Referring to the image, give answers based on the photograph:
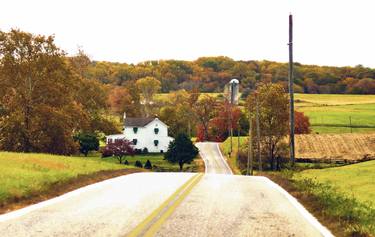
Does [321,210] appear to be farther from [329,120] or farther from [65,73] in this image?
[329,120]

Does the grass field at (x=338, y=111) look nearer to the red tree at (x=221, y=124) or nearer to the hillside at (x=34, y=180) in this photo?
the red tree at (x=221, y=124)

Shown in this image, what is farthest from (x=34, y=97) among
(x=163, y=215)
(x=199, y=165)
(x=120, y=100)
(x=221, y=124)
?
(x=120, y=100)

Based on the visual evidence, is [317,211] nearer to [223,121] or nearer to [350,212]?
[350,212]

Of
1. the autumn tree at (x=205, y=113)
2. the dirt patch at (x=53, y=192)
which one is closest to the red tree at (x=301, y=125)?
the autumn tree at (x=205, y=113)

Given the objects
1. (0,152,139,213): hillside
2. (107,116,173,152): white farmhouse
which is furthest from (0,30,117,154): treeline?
(107,116,173,152): white farmhouse

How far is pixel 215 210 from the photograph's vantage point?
11.2 meters

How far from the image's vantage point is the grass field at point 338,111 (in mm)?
116375

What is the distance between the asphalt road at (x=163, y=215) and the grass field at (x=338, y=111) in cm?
10516

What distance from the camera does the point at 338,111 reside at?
137 metres

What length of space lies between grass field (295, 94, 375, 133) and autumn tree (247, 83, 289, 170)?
1708 inches

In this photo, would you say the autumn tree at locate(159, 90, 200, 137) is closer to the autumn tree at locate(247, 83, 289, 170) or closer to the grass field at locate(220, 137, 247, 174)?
the grass field at locate(220, 137, 247, 174)

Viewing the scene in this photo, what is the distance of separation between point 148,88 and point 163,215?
141553 mm

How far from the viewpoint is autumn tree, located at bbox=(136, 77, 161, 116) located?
150 meters

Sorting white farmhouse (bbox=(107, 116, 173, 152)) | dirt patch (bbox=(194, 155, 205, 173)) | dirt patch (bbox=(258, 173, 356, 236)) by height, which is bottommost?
dirt patch (bbox=(194, 155, 205, 173))
